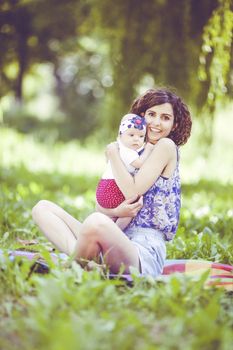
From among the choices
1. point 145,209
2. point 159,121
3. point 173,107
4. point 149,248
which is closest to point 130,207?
point 145,209

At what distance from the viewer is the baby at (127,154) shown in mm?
3468

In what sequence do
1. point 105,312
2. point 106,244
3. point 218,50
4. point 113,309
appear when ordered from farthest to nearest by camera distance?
point 218,50
point 106,244
point 113,309
point 105,312

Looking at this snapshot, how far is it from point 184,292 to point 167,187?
2.86 ft

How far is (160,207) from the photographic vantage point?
11.5ft

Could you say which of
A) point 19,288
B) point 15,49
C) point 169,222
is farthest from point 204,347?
point 15,49

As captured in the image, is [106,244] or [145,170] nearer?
[106,244]

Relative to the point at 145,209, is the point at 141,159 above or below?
above

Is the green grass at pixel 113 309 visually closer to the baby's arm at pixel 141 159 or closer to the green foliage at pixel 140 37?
the baby's arm at pixel 141 159

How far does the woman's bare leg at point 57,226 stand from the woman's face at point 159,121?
70cm

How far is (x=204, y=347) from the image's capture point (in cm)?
226

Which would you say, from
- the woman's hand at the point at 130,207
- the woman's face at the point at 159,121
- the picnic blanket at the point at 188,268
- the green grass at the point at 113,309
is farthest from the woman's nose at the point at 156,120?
A: the green grass at the point at 113,309

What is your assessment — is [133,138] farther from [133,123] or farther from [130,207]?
[130,207]

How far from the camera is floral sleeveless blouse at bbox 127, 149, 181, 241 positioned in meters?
3.51

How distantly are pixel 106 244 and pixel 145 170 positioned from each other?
19.4 inches
